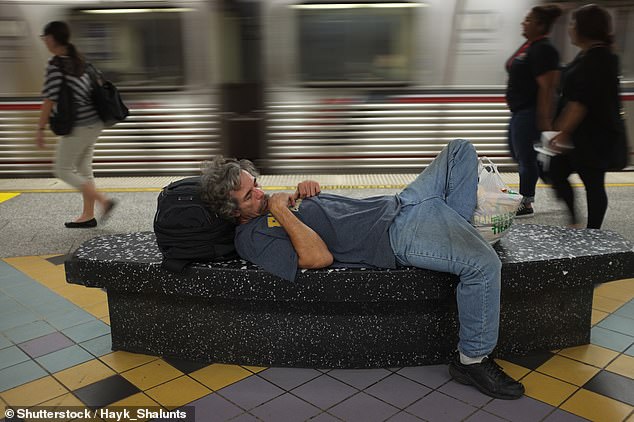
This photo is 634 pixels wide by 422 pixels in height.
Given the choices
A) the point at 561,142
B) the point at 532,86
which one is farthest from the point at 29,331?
the point at 532,86

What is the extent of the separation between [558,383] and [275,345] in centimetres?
117

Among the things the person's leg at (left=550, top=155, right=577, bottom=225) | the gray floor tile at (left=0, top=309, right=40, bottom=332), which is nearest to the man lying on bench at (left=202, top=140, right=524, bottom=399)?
the gray floor tile at (left=0, top=309, right=40, bottom=332)

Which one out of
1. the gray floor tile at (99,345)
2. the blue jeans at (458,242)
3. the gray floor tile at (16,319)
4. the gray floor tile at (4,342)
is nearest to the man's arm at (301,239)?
the blue jeans at (458,242)

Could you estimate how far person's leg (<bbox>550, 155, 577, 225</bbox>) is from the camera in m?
4.05

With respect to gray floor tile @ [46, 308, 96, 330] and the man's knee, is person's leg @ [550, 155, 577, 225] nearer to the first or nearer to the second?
the man's knee

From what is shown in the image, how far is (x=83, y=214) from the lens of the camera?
488cm

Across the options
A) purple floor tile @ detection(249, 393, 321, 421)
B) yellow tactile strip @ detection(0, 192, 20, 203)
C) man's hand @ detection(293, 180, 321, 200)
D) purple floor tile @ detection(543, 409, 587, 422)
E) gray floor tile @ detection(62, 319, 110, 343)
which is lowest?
purple floor tile @ detection(543, 409, 587, 422)

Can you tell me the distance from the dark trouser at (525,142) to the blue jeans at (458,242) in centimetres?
228

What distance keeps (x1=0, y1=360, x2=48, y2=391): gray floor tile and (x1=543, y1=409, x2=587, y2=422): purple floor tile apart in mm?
2055

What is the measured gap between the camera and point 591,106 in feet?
11.9

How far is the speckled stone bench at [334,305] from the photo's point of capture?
2334 mm

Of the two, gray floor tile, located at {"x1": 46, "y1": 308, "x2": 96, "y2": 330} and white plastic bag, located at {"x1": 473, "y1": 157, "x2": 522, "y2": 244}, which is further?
gray floor tile, located at {"x1": 46, "y1": 308, "x2": 96, "y2": 330}

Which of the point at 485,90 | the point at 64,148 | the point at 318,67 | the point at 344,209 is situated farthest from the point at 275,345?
the point at 485,90

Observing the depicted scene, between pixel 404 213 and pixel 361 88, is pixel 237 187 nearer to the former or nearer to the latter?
pixel 404 213
